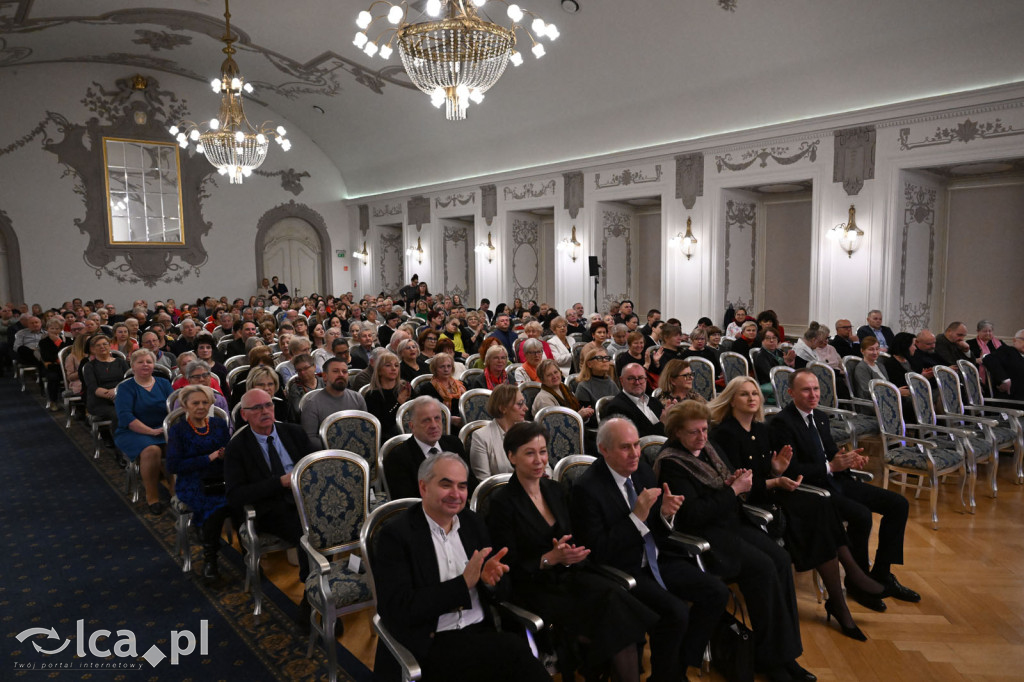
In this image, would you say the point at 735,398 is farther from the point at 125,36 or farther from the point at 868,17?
the point at 125,36

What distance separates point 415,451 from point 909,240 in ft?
27.4

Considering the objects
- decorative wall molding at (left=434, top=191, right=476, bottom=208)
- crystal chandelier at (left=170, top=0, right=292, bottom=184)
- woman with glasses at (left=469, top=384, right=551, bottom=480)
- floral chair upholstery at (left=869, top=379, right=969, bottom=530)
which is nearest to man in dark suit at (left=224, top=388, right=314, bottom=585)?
woman with glasses at (left=469, top=384, right=551, bottom=480)

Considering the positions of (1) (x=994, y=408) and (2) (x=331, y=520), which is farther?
(1) (x=994, y=408)

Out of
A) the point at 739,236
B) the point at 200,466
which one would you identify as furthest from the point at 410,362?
the point at 739,236

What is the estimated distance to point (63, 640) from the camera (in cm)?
310

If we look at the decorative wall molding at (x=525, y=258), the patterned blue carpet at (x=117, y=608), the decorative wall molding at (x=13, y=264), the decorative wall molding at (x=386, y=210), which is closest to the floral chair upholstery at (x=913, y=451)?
the patterned blue carpet at (x=117, y=608)

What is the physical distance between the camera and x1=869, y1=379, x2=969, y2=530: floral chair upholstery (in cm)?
459

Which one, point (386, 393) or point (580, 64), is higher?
point (580, 64)

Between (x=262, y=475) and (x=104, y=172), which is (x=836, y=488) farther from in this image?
(x=104, y=172)

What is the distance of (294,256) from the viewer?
18422 millimetres

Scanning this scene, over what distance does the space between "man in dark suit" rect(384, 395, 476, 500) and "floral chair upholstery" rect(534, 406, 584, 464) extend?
83cm

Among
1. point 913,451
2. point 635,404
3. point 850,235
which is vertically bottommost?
point 913,451

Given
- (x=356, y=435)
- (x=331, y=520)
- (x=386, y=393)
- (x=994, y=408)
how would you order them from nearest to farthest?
1. (x=331, y=520)
2. (x=356, y=435)
3. (x=386, y=393)
4. (x=994, y=408)

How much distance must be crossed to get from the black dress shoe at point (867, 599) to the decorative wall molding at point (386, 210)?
1539 cm
